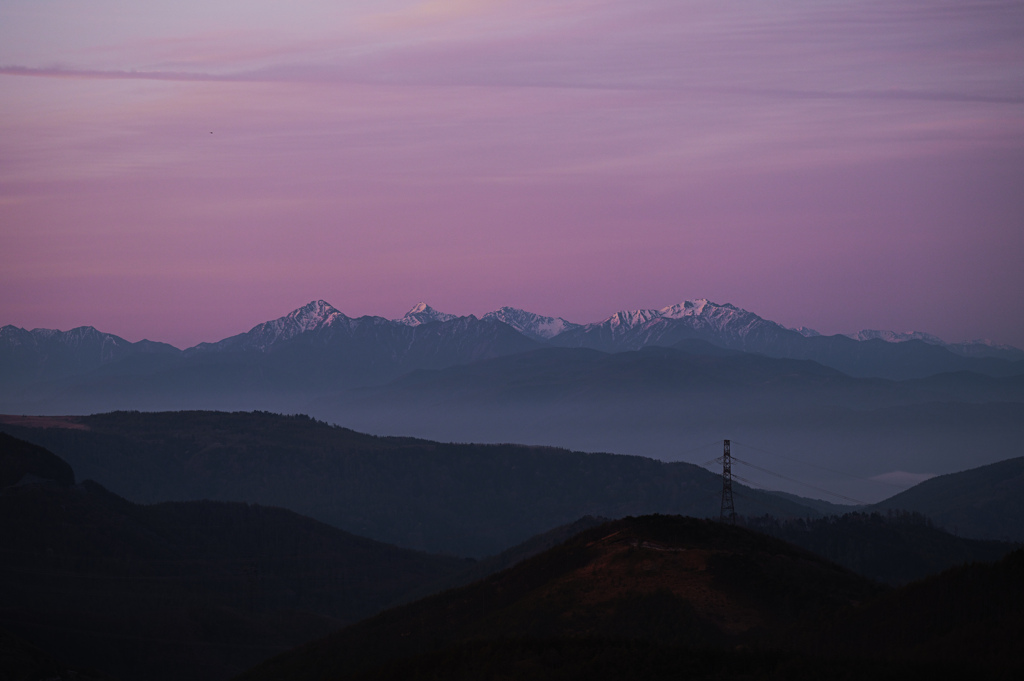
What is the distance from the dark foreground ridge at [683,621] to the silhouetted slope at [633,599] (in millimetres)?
216

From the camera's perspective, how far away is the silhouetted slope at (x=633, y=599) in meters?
93.5

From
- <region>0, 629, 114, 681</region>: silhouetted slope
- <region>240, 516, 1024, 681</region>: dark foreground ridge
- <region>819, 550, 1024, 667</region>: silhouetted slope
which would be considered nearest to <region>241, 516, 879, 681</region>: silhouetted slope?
<region>240, 516, 1024, 681</region>: dark foreground ridge

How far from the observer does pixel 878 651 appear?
70.1m

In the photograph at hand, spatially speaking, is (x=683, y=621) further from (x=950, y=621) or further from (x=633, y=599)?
(x=950, y=621)

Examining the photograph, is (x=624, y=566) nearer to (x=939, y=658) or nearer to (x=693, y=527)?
(x=693, y=527)

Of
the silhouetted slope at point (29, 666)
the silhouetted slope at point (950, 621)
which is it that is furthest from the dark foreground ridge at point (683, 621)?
the silhouetted slope at point (29, 666)

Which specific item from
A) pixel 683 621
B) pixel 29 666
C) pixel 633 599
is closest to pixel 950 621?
pixel 683 621

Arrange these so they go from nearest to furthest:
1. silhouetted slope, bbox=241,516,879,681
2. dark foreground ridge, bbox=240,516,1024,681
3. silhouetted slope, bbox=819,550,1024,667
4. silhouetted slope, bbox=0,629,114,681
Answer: silhouetted slope, bbox=819,550,1024,667 < dark foreground ridge, bbox=240,516,1024,681 < silhouetted slope, bbox=241,516,879,681 < silhouetted slope, bbox=0,629,114,681

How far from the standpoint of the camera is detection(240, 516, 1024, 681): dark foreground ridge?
63812 millimetres

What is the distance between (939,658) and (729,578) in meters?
41.0

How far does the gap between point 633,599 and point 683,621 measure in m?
7.89

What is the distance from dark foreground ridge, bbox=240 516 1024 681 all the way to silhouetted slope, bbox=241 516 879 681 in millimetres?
216

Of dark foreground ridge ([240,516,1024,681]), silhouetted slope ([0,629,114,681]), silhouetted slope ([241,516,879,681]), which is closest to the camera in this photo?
dark foreground ridge ([240,516,1024,681])

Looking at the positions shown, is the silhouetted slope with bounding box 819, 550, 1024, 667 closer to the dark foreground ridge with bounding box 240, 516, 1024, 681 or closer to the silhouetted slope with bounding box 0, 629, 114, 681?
the dark foreground ridge with bounding box 240, 516, 1024, 681
